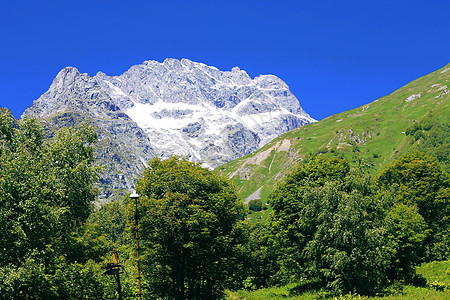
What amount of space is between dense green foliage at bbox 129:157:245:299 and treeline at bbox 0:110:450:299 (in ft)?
0.42

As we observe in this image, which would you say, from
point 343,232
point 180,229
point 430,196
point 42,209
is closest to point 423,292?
point 343,232

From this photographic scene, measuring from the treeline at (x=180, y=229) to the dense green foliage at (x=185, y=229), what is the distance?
13 cm

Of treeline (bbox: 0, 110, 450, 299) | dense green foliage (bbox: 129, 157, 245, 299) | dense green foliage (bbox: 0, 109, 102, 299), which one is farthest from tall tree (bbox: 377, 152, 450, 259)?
dense green foliage (bbox: 0, 109, 102, 299)

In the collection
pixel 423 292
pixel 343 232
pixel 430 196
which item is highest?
pixel 430 196

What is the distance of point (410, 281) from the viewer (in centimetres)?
3278

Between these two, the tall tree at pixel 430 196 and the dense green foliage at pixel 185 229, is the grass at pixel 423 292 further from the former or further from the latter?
the tall tree at pixel 430 196

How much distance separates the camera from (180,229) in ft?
105

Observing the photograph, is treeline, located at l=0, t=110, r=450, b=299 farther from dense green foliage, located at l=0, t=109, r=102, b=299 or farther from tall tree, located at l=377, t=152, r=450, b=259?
tall tree, located at l=377, t=152, r=450, b=259

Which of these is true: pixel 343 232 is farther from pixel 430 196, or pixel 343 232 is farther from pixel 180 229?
pixel 430 196

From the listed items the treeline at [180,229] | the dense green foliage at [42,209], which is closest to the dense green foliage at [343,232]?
the treeline at [180,229]

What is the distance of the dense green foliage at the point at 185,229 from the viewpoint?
104ft

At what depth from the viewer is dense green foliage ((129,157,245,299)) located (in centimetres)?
3175

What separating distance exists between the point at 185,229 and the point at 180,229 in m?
0.75

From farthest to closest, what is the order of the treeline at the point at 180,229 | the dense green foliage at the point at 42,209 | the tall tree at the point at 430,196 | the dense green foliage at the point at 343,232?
the tall tree at the point at 430,196
the dense green foliage at the point at 343,232
the treeline at the point at 180,229
the dense green foliage at the point at 42,209
